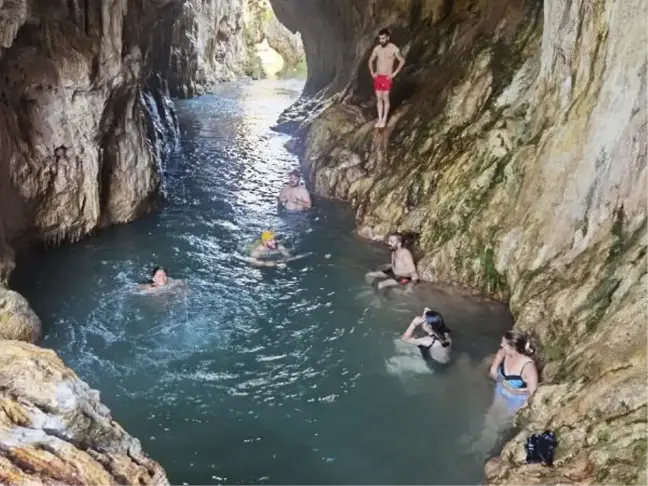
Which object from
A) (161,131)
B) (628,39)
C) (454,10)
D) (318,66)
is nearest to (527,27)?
(454,10)

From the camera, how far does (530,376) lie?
24.0 feet

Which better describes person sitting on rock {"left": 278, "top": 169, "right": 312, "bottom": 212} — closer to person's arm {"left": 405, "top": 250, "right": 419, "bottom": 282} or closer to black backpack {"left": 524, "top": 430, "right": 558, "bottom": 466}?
person's arm {"left": 405, "top": 250, "right": 419, "bottom": 282}

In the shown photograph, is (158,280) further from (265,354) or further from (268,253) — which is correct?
(265,354)

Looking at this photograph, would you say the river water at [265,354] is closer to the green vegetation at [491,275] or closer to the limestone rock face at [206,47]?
the green vegetation at [491,275]

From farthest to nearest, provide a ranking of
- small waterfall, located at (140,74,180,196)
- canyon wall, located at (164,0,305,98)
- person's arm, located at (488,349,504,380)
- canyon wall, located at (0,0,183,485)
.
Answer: canyon wall, located at (164,0,305,98) → small waterfall, located at (140,74,180,196) → canyon wall, located at (0,0,183,485) → person's arm, located at (488,349,504,380)

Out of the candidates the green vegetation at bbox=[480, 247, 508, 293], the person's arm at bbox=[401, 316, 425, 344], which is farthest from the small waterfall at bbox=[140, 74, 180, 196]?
the person's arm at bbox=[401, 316, 425, 344]

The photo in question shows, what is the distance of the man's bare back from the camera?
13875 mm

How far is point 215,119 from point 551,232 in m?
18.7

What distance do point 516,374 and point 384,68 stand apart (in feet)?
28.1

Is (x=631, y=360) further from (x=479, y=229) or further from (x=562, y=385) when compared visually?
(x=479, y=229)

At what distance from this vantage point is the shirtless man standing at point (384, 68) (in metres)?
13.8

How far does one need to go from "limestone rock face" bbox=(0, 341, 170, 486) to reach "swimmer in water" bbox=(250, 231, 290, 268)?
272 inches

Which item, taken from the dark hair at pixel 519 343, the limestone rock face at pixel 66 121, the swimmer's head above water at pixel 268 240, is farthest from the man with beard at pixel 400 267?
the limestone rock face at pixel 66 121

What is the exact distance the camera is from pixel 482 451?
6.95 m
